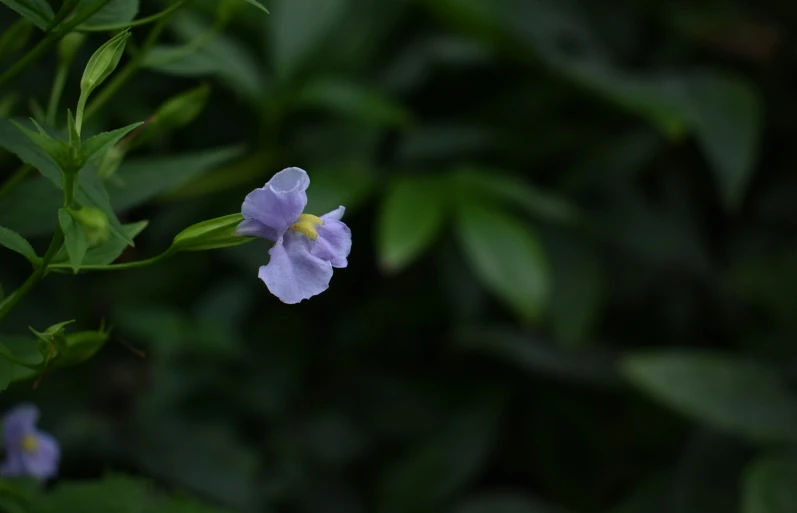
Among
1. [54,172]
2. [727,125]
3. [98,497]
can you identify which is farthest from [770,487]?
[54,172]

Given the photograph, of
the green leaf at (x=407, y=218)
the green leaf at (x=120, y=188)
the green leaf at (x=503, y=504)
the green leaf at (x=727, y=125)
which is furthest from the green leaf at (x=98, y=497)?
the green leaf at (x=727, y=125)

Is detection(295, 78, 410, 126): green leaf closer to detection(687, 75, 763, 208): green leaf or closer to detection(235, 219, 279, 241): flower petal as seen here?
detection(687, 75, 763, 208): green leaf

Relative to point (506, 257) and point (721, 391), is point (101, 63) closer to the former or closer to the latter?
point (506, 257)

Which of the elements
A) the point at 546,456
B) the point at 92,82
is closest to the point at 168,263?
the point at 546,456

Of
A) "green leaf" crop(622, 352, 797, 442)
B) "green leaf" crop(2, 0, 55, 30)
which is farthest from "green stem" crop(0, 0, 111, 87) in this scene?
"green leaf" crop(622, 352, 797, 442)

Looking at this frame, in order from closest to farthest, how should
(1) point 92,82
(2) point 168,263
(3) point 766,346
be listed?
(1) point 92,82 < (2) point 168,263 < (3) point 766,346

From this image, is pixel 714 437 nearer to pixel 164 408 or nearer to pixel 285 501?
pixel 285 501
